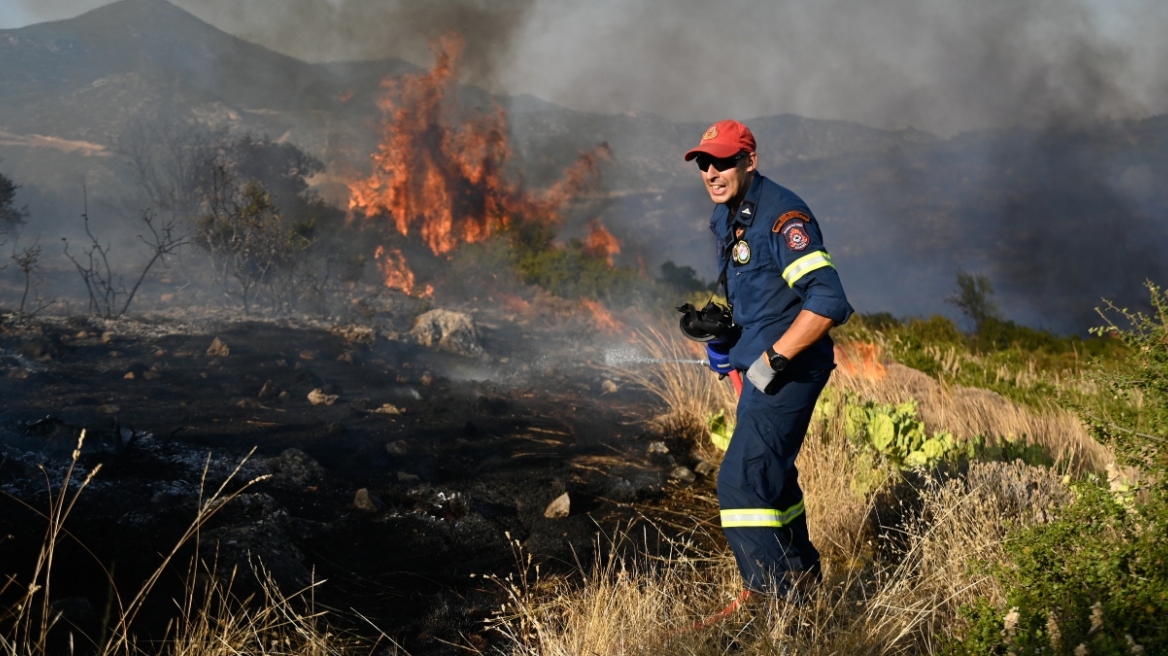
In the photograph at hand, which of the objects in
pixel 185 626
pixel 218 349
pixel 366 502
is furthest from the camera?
pixel 218 349

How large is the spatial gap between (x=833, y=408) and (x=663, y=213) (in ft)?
96.3

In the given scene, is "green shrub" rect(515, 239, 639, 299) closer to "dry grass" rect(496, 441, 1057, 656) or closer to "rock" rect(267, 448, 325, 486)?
"rock" rect(267, 448, 325, 486)

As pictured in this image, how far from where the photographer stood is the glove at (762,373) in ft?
9.20

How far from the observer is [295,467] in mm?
4805

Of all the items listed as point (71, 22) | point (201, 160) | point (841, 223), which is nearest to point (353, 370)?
point (201, 160)

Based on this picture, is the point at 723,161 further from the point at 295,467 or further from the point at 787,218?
the point at 295,467

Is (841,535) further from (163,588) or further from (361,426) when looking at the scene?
(361,426)

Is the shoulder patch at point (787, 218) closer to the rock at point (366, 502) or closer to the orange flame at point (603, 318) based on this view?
the rock at point (366, 502)

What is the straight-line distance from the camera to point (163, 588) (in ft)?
10.1

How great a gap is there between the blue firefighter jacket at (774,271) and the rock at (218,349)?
627cm

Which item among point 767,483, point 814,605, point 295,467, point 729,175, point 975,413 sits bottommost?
point 295,467

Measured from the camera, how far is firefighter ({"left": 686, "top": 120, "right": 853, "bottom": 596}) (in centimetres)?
278

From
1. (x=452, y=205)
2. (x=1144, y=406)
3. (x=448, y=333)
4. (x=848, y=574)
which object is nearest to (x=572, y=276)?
(x=452, y=205)

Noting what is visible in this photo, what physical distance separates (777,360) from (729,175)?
2.57 feet
